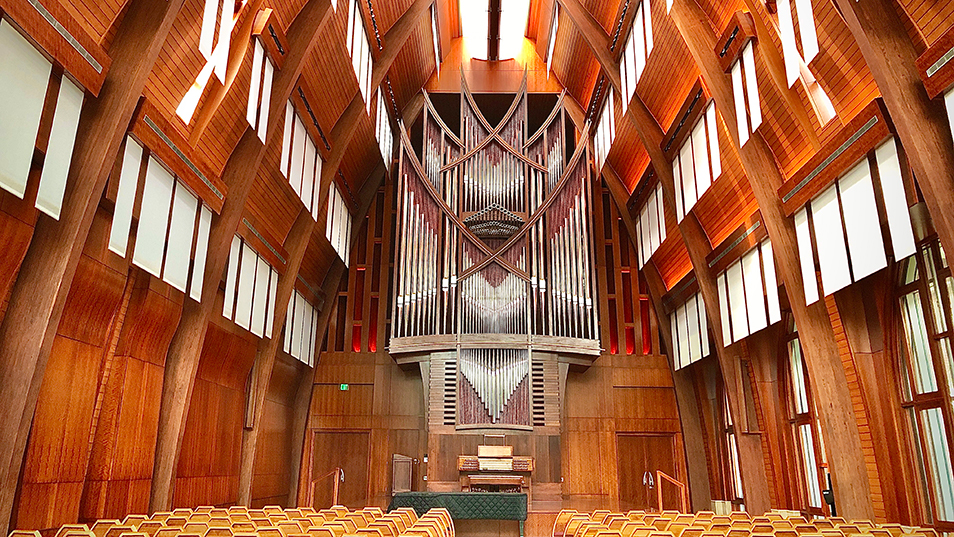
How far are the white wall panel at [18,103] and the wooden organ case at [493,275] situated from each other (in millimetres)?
8785

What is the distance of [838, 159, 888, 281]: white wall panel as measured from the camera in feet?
24.3

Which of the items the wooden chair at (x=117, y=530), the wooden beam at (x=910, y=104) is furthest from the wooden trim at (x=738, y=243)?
the wooden chair at (x=117, y=530)

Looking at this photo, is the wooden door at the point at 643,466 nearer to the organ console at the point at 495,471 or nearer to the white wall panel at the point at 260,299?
the organ console at the point at 495,471

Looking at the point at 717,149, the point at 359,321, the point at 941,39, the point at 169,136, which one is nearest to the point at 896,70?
the point at 941,39

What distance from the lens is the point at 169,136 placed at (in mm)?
8383

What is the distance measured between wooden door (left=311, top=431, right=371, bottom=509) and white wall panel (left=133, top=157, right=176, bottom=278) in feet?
26.0

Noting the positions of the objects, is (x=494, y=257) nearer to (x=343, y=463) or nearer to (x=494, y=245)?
(x=494, y=245)

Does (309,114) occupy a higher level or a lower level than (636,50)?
lower

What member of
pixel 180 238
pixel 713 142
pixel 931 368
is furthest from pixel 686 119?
pixel 180 238

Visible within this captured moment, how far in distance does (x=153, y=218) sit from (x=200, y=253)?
135 cm

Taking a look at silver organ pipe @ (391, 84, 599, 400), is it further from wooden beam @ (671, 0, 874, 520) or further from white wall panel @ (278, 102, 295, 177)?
wooden beam @ (671, 0, 874, 520)

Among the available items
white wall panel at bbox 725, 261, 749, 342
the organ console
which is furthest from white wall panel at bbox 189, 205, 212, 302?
white wall panel at bbox 725, 261, 749, 342

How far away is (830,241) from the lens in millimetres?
8406

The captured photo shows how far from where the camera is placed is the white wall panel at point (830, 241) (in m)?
8.14
